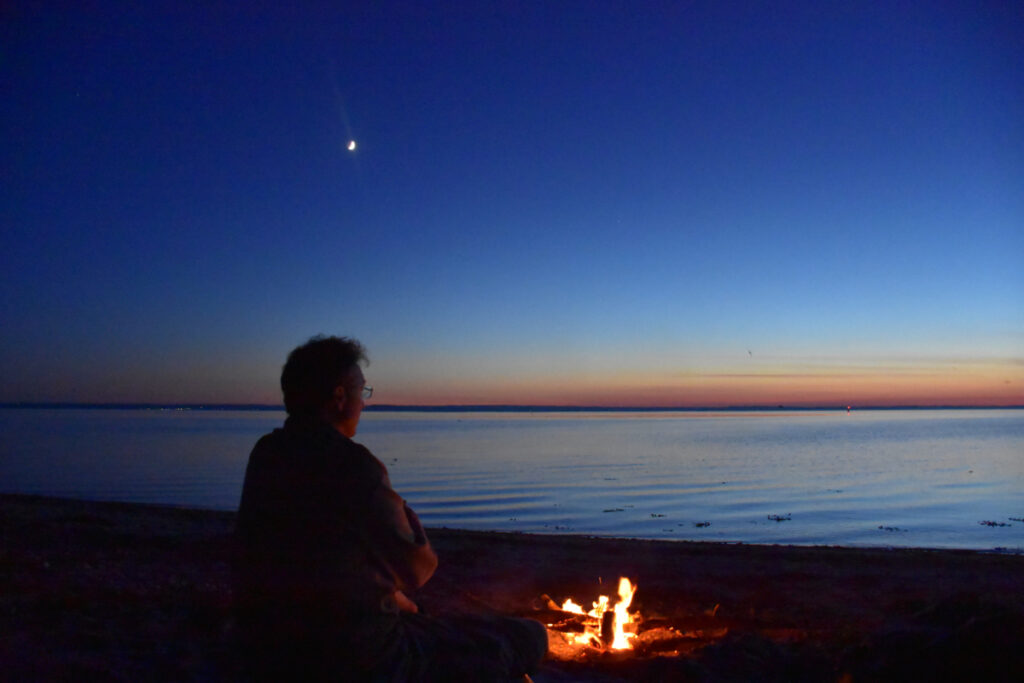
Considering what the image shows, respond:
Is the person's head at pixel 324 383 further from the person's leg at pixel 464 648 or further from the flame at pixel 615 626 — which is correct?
the flame at pixel 615 626

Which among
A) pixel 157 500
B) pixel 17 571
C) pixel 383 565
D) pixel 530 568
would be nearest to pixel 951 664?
pixel 383 565

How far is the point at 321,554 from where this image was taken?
2.58m

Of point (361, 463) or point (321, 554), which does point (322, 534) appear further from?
point (361, 463)

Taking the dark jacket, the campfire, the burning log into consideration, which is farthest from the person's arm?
the burning log

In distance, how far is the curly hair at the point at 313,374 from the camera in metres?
2.85

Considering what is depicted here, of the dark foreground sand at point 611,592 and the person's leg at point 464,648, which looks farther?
the dark foreground sand at point 611,592

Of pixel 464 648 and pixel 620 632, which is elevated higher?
pixel 464 648

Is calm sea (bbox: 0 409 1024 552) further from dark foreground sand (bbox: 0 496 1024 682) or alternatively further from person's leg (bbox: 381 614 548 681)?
person's leg (bbox: 381 614 548 681)

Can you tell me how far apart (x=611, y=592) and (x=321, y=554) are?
21.8 feet

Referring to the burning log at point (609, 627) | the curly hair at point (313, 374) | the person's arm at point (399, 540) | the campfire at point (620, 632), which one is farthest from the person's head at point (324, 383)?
the burning log at point (609, 627)

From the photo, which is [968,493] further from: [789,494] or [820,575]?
[820,575]

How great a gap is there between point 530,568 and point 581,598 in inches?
66.0

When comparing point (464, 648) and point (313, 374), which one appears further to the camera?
point (464, 648)

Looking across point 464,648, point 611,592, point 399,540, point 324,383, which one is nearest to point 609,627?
point 611,592
